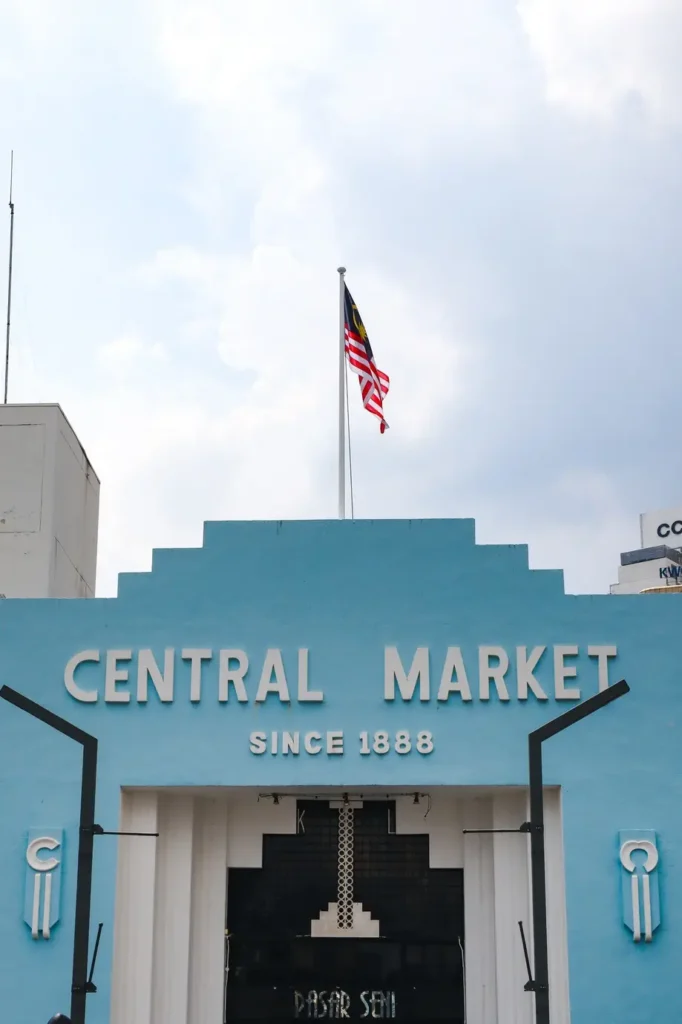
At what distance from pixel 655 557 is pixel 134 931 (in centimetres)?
5755

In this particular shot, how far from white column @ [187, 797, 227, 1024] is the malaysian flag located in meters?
6.87

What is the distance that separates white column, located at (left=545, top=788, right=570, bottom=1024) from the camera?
19469 mm

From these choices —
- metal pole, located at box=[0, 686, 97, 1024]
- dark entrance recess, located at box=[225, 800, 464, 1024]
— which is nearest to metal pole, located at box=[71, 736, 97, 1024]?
metal pole, located at box=[0, 686, 97, 1024]

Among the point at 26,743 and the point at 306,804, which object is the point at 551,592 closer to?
the point at 306,804

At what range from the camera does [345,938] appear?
21375 mm

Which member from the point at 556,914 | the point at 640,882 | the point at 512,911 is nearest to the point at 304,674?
the point at 512,911

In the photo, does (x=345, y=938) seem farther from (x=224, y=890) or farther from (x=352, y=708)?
(x=352, y=708)

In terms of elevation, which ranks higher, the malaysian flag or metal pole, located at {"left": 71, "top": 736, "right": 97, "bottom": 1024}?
the malaysian flag

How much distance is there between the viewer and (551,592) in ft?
66.5

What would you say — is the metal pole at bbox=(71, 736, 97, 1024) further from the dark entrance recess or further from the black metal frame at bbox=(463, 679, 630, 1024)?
the dark entrance recess

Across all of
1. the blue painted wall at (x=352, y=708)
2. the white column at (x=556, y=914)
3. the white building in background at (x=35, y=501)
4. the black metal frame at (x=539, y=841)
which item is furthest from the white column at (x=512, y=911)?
the white building in background at (x=35, y=501)

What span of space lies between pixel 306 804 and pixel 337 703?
2361mm

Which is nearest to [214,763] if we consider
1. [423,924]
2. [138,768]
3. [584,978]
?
[138,768]

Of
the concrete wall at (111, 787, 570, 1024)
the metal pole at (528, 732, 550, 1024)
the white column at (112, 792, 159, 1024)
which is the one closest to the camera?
the metal pole at (528, 732, 550, 1024)
